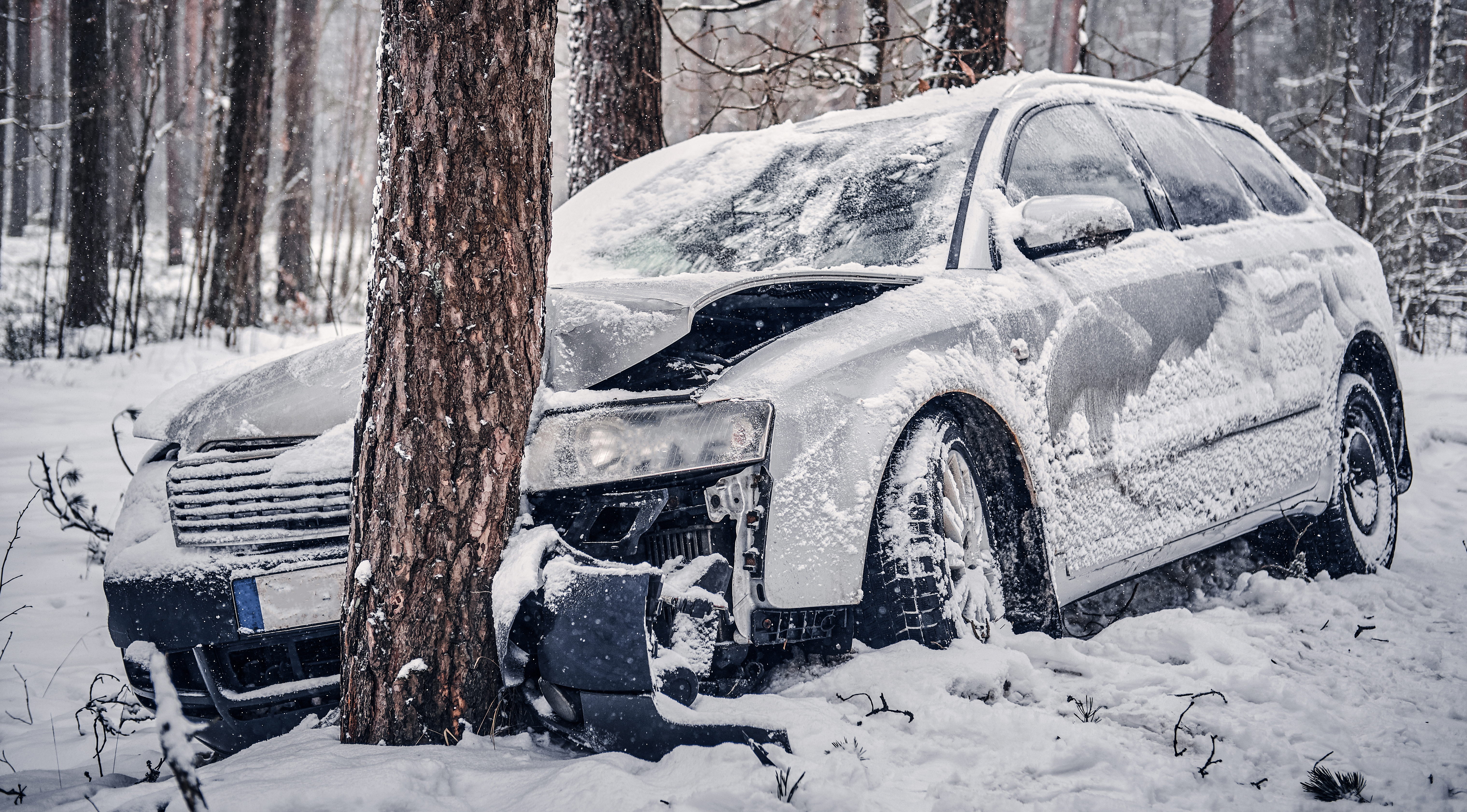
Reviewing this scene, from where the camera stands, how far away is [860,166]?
317cm

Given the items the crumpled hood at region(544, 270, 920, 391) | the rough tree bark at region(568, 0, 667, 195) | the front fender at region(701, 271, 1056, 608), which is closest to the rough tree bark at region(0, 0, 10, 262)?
the rough tree bark at region(568, 0, 667, 195)

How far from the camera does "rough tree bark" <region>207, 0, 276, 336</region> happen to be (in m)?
9.55

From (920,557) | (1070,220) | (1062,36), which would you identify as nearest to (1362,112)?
(1070,220)

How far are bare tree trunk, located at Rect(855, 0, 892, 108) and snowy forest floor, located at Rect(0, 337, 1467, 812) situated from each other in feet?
16.3

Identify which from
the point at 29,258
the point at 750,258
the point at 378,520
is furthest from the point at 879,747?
the point at 29,258

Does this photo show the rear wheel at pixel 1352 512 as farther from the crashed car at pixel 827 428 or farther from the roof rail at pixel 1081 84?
the roof rail at pixel 1081 84

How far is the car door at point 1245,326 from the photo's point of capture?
3.24 meters

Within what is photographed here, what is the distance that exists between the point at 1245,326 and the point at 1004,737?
209 centimetres

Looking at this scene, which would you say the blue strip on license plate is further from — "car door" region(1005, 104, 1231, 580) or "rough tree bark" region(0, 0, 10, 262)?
"rough tree bark" region(0, 0, 10, 262)

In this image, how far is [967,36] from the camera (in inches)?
231

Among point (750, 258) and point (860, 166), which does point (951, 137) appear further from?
point (750, 258)

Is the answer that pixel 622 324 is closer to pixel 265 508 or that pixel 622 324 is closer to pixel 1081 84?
pixel 265 508

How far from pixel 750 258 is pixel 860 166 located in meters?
0.52

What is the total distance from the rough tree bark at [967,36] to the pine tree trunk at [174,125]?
5.69m
